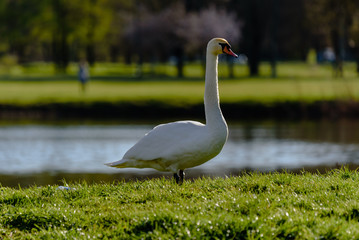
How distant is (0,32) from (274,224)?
9096cm

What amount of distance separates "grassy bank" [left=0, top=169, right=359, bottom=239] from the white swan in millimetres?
481

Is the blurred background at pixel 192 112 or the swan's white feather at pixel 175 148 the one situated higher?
the swan's white feather at pixel 175 148

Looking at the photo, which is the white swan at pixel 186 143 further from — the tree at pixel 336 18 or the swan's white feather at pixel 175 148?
the tree at pixel 336 18

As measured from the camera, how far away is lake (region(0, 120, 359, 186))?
62.7ft

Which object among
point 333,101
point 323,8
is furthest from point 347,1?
point 333,101

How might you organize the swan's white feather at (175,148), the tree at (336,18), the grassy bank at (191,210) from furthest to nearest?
the tree at (336,18) → the swan's white feather at (175,148) → the grassy bank at (191,210)

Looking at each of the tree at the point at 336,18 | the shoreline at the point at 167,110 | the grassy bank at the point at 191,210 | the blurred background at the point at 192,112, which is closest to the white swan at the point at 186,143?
the grassy bank at the point at 191,210

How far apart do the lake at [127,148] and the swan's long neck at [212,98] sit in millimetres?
6890

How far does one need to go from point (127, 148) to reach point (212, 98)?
15.7 m

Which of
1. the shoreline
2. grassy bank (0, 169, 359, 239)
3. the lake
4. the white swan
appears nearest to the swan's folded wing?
the white swan

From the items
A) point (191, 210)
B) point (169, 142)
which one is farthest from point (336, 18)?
point (191, 210)

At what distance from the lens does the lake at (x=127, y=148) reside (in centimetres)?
1912

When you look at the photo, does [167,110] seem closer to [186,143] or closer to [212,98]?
[212,98]

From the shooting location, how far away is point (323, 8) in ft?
232
